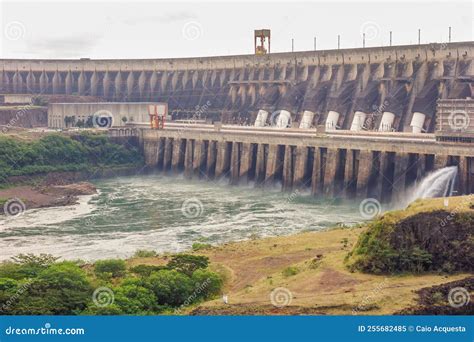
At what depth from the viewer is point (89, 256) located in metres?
42.5

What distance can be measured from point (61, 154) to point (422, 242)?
171 ft

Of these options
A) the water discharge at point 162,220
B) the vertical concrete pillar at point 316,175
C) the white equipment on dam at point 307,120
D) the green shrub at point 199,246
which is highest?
the white equipment on dam at point 307,120

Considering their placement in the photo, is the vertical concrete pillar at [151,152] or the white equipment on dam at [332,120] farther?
the vertical concrete pillar at [151,152]

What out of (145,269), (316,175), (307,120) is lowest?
(145,269)

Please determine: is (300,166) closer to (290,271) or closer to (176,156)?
(176,156)

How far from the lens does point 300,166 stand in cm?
6669

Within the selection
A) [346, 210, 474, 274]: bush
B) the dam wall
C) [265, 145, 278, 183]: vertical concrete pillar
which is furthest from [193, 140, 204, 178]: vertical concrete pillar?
[346, 210, 474, 274]: bush

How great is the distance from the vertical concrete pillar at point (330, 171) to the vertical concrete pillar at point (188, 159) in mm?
18941

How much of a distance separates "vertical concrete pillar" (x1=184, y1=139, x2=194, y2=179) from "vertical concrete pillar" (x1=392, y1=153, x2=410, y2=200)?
25.9 m

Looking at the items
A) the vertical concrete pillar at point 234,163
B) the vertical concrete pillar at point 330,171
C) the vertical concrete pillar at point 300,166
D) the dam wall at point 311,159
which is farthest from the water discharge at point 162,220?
the dam wall at point 311,159

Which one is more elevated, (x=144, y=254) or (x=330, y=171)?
(x=330, y=171)

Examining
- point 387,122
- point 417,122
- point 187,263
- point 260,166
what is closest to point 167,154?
point 260,166

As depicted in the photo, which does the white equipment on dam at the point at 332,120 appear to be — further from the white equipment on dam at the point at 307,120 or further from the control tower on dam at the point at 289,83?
the white equipment on dam at the point at 307,120

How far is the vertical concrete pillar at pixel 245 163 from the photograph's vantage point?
72.5 metres
